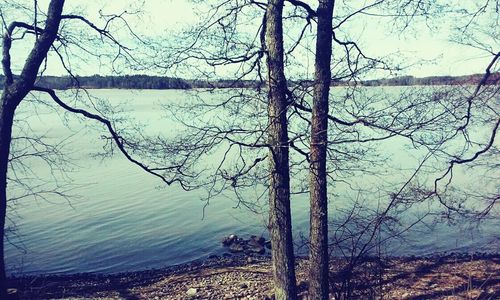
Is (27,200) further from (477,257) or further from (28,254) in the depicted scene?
(477,257)

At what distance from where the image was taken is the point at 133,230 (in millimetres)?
17438

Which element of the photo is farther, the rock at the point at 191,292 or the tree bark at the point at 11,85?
the rock at the point at 191,292

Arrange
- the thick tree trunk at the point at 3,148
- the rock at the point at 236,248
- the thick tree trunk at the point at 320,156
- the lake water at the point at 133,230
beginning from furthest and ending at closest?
1. the rock at the point at 236,248
2. the lake water at the point at 133,230
3. the thick tree trunk at the point at 3,148
4. the thick tree trunk at the point at 320,156

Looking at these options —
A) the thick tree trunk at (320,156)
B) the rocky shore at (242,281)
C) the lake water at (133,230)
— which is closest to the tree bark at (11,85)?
the rocky shore at (242,281)

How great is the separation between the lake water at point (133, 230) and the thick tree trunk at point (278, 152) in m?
4.01

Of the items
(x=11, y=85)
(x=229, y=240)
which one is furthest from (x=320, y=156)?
(x=229, y=240)

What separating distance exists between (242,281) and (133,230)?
7.60 metres

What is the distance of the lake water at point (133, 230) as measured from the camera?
584 inches

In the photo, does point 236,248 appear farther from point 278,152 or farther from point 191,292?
point 278,152

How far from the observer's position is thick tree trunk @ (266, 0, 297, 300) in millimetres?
7477

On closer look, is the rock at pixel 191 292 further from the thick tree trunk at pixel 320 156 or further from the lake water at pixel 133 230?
the thick tree trunk at pixel 320 156

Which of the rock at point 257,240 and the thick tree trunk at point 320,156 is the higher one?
the thick tree trunk at point 320,156

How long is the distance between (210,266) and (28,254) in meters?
6.85

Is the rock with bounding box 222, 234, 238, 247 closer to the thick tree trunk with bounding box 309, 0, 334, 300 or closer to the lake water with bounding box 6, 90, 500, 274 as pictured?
the lake water with bounding box 6, 90, 500, 274
